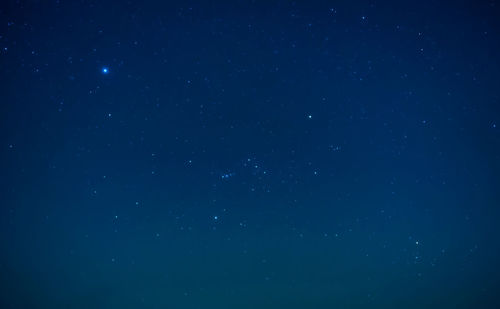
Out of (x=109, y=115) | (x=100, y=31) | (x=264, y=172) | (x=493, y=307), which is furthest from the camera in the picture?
(x=493, y=307)

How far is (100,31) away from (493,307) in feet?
18.1

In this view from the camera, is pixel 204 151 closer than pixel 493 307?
Yes

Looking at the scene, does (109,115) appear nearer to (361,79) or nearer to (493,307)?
(361,79)

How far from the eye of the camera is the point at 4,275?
4.02m

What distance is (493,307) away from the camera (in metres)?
4.34

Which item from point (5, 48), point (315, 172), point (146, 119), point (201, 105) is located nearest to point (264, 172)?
point (315, 172)

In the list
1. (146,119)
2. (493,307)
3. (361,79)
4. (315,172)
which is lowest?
(493,307)

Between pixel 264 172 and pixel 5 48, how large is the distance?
8.74ft

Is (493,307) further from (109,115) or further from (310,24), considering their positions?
(109,115)

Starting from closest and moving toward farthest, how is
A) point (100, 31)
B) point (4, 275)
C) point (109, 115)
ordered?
point (100, 31), point (109, 115), point (4, 275)

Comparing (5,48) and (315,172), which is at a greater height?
(5,48)

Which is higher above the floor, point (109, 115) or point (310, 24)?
point (310, 24)

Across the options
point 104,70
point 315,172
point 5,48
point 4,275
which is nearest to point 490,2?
point 315,172

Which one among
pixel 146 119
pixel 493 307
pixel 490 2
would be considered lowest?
pixel 493 307
